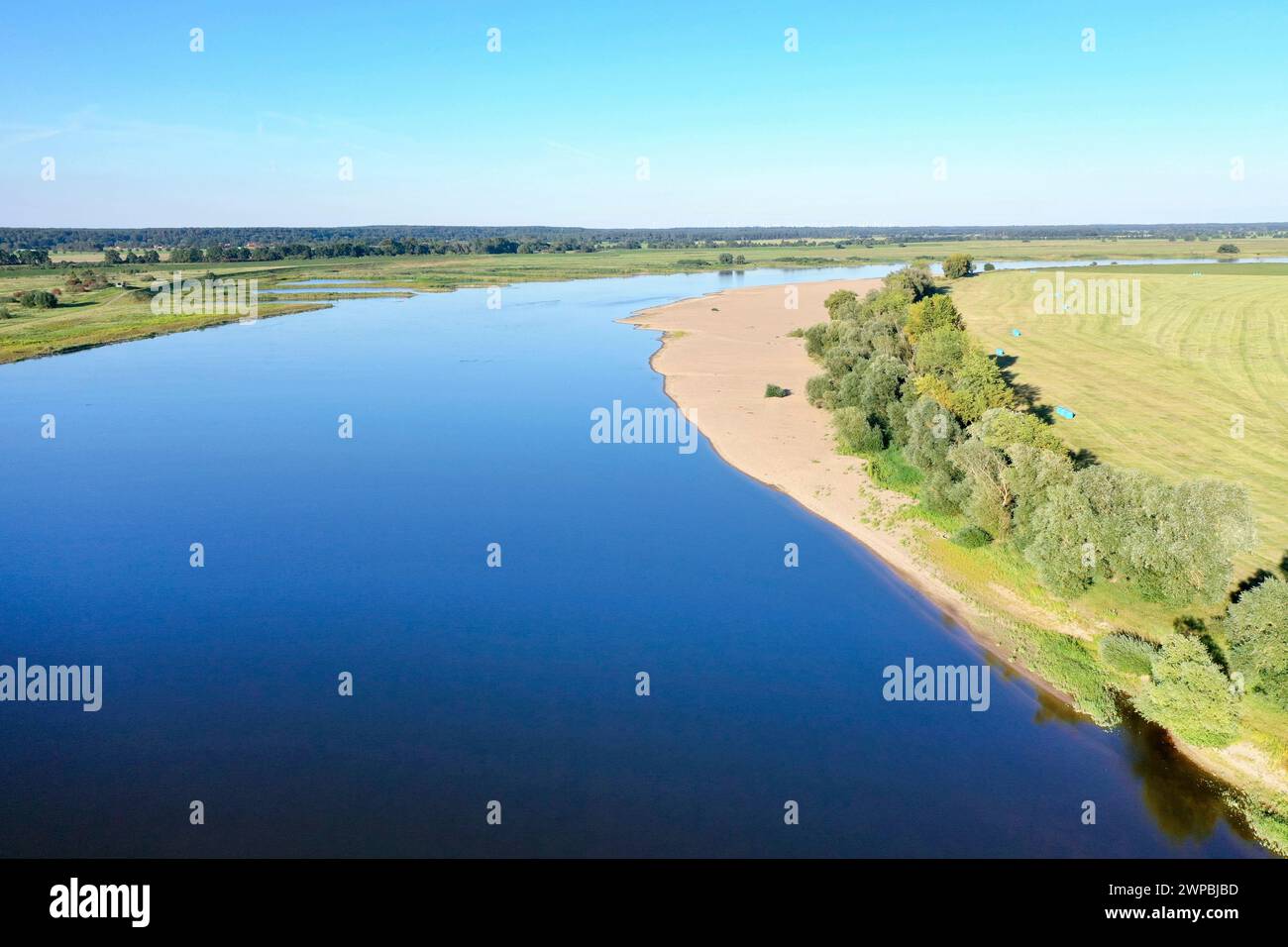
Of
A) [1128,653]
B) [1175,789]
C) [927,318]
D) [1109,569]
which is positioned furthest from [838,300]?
[1175,789]

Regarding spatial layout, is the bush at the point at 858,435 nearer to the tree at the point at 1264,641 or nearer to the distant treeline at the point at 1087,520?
the distant treeline at the point at 1087,520

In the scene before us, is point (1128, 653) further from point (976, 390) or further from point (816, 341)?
point (816, 341)

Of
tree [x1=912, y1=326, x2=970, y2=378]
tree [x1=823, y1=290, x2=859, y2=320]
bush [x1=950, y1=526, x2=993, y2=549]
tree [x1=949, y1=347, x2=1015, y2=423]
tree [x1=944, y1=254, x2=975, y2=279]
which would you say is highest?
tree [x1=944, y1=254, x2=975, y2=279]

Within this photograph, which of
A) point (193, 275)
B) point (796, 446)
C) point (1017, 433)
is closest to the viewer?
point (1017, 433)

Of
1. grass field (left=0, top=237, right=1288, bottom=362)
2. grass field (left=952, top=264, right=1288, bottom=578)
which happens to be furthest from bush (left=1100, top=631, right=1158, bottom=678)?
grass field (left=0, top=237, right=1288, bottom=362)

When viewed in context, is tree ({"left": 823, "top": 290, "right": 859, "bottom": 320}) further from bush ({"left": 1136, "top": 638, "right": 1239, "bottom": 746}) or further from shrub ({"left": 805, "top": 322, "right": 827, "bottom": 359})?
bush ({"left": 1136, "top": 638, "right": 1239, "bottom": 746})
